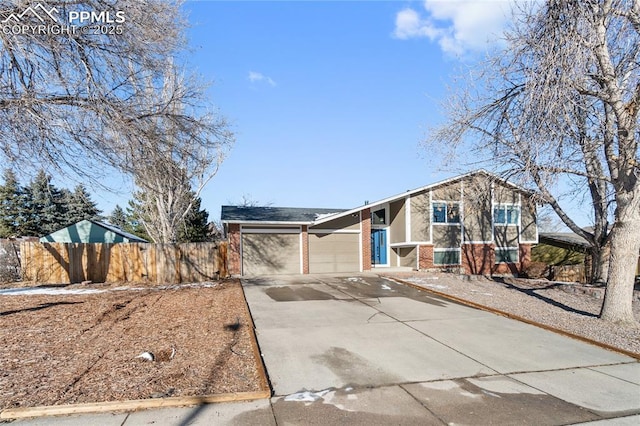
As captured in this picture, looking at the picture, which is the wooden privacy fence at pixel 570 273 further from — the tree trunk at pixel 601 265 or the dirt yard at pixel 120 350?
the dirt yard at pixel 120 350

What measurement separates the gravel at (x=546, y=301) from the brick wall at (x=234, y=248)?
22.4ft

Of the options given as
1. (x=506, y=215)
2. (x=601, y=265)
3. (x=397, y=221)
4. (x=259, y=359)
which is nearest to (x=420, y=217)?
(x=397, y=221)

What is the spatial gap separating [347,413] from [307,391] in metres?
0.70

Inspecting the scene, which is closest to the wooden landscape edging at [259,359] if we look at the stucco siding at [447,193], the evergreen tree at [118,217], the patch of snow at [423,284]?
the patch of snow at [423,284]

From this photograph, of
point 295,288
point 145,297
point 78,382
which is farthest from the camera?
point 295,288

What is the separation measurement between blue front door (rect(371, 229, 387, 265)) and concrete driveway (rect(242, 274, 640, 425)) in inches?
435

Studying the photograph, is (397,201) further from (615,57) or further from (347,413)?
(347,413)

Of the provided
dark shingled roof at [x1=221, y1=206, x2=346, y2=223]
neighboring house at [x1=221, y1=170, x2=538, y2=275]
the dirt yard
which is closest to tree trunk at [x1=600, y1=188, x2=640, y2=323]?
the dirt yard

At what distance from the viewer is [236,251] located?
16.6 meters

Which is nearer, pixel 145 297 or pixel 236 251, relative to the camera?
pixel 145 297

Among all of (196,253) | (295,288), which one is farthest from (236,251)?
(295,288)

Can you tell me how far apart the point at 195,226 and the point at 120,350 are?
23472 millimetres

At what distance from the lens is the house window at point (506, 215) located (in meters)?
19.4

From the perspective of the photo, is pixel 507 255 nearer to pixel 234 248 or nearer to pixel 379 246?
pixel 379 246
